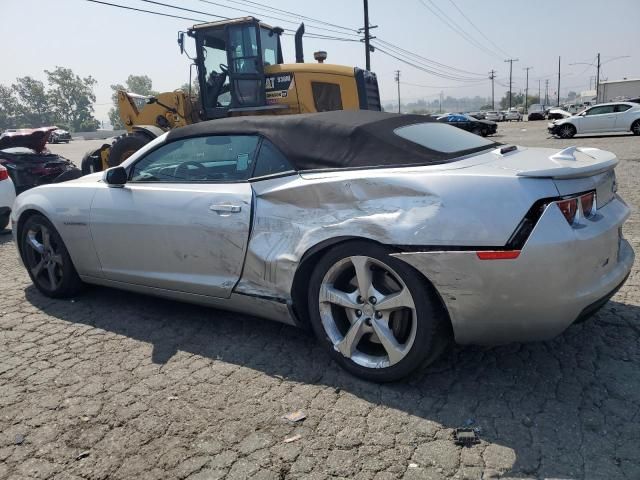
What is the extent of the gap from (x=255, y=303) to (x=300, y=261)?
1.58ft

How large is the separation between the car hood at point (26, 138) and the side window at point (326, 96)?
19.6ft

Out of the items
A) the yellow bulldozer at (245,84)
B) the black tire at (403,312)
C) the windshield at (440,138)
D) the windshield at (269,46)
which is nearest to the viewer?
the black tire at (403,312)

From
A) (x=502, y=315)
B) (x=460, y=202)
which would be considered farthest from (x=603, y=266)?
(x=460, y=202)

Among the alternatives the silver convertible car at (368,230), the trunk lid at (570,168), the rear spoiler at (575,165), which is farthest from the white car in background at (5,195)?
the rear spoiler at (575,165)

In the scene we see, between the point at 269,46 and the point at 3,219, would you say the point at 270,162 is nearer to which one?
the point at 3,219

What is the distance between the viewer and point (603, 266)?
248 cm

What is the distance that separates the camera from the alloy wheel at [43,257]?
416 cm

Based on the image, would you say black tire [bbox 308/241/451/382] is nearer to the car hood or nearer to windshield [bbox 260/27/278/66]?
windshield [bbox 260/27/278/66]

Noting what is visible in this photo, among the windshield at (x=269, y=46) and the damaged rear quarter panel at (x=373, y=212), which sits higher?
the windshield at (x=269, y=46)

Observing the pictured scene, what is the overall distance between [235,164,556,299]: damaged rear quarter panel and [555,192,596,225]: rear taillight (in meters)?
0.17

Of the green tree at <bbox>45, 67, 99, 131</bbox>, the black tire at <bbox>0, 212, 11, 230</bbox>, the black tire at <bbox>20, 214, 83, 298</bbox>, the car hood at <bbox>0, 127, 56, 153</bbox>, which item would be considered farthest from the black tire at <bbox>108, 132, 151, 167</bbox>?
the green tree at <bbox>45, 67, 99, 131</bbox>

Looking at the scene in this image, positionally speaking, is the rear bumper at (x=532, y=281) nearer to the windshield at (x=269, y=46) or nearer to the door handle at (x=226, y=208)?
the door handle at (x=226, y=208)

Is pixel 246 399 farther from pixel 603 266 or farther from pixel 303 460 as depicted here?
pixel 603 266

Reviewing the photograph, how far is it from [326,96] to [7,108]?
423ft
